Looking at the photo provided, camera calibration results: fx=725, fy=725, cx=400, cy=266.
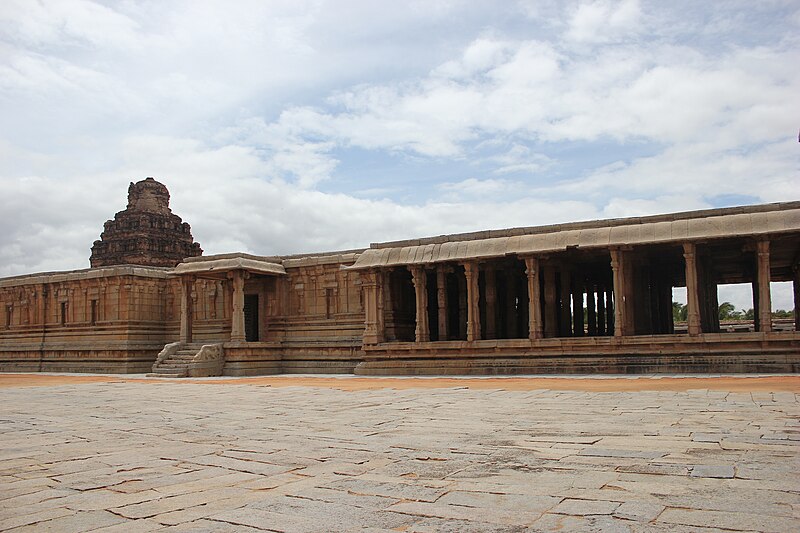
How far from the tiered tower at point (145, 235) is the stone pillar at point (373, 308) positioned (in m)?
24.3

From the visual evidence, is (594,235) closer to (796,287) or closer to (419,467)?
(796,287)

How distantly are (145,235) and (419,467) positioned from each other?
42.0 meters

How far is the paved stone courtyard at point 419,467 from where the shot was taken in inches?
200

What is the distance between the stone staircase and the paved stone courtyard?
47.1 feet

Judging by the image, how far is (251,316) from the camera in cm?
3225

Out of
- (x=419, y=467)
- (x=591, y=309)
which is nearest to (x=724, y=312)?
(x=591, y=309)

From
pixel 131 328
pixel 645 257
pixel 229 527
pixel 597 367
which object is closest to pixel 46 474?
pixel 229 527

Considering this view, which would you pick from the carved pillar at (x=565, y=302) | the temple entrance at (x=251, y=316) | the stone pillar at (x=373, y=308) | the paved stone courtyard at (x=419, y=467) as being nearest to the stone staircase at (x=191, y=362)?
the temple entrance at (x=251, y=316)

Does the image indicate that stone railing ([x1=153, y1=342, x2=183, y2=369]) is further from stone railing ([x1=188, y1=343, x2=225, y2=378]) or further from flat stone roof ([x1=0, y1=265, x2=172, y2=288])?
flat stone roof ([x1=0, y1=265, x2=172, y2=288])

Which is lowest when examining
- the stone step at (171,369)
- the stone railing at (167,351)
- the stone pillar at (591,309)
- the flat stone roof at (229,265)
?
the stone step at (171,369)

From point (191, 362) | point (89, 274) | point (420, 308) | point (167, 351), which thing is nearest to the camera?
point (420, 308)

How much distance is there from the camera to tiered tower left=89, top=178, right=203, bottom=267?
149ft

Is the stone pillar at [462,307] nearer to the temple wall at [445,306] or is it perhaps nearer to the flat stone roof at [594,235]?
the temple wall at [445,306]

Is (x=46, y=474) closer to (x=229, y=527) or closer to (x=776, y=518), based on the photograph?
(x=229, y=527)
